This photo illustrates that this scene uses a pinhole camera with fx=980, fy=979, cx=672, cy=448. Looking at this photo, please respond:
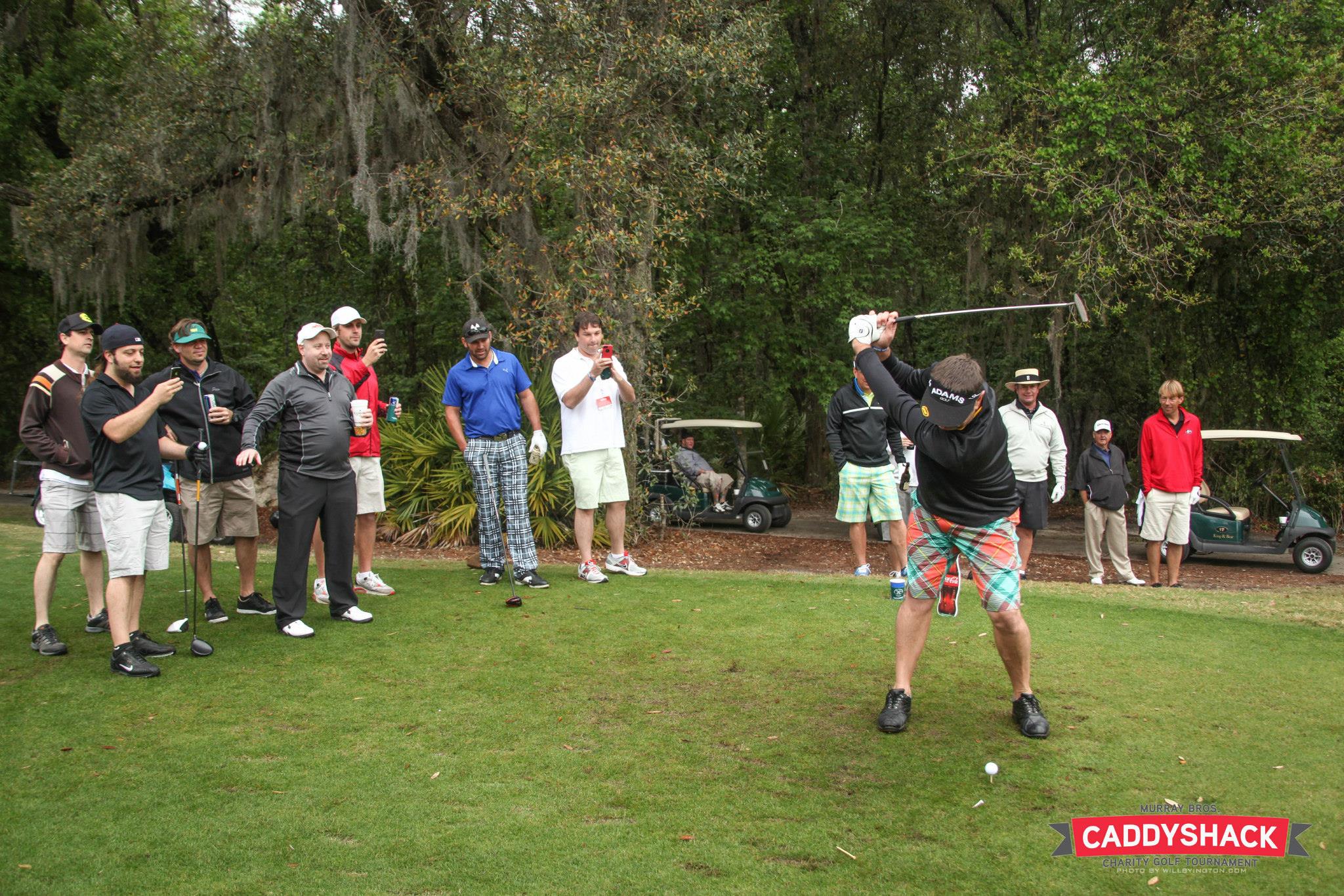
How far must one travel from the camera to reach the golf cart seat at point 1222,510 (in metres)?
12.6

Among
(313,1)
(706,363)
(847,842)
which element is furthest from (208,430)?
(706,363)

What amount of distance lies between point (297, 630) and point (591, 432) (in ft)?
8.44

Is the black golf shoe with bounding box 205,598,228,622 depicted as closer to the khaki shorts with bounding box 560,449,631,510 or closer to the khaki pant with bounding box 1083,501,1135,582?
the khaki shorts with bounding box 560,449,631,510

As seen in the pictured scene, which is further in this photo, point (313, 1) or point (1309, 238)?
point (1309, 238)

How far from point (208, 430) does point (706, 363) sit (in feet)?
49.1

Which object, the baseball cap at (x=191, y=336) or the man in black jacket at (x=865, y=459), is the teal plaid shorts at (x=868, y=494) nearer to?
the man in black jacket at (x=865, y=459)

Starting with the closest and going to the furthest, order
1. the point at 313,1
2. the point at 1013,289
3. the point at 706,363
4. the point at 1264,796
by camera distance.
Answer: the point at 1264,796 → the point at 313,1 → the point at 1013,289 → the point at 706,363

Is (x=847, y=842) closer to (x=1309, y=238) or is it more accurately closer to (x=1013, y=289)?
(x=1309, y=238)

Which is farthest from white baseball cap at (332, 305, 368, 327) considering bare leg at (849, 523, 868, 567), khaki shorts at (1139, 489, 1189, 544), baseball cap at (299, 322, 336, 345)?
khaki shorts at (1139, 489, 1189, 544)

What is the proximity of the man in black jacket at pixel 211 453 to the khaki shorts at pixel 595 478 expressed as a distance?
7.47 feet

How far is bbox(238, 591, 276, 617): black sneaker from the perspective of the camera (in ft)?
21.2

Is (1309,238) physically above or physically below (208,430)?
above

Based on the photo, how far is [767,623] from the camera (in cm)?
628

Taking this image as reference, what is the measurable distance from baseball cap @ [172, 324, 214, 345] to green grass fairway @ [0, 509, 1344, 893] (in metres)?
1.79
